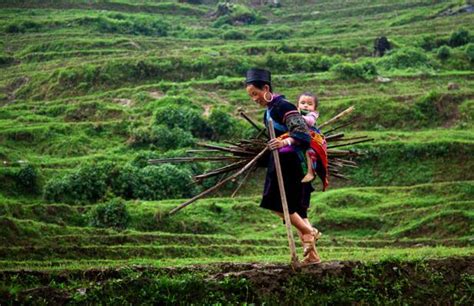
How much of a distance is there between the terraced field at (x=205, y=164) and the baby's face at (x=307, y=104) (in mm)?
2125

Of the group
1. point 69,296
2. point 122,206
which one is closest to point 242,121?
point 122,206

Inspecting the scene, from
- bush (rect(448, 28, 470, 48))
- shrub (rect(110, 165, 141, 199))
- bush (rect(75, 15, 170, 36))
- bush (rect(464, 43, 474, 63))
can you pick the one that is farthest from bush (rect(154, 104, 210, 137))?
bush (rect(75, 15, 170, 36))

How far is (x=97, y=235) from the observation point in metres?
19.5

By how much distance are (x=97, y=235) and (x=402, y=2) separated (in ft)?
175

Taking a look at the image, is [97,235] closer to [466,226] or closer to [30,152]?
[466,226]

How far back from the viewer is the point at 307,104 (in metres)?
9.37

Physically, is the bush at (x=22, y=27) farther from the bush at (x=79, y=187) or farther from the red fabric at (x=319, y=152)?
the red fabric at (x=319, y=152)

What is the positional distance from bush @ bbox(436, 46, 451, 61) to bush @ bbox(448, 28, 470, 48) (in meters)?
2.82

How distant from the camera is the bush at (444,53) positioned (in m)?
42.5

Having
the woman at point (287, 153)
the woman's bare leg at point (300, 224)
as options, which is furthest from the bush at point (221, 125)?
the woman's bare leg at point (300, 224)

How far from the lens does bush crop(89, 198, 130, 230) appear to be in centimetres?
2203

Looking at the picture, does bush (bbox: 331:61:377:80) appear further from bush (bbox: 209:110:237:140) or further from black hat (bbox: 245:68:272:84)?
black hat (bbox: 245:68:272:84)

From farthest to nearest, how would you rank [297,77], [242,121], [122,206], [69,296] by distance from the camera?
1. [297,77]
2. [242,121]
3. [122,206]
4. [69,296]

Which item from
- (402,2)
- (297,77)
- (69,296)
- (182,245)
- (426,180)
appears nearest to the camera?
(69,296)
